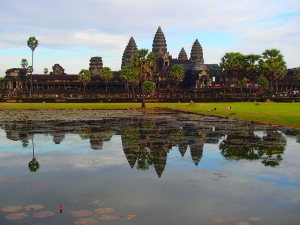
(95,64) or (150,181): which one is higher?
(95,64)

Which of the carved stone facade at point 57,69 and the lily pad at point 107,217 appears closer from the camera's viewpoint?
the lily pad at point 107,217

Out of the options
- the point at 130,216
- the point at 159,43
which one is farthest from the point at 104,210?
the point at 159,43

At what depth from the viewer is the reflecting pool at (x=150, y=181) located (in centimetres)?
861

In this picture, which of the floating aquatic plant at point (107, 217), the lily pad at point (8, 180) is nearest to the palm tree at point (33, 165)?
the lily pad at point (8, 180)

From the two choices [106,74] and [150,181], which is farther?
[106,74]

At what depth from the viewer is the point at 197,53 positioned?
165125 mm

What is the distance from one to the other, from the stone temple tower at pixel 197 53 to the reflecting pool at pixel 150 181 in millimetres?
145943

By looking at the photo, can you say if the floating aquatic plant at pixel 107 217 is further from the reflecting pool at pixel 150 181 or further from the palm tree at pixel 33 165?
the palm tree at pixel 33 165

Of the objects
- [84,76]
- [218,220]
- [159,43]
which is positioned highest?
[159,43]

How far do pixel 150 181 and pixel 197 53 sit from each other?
15717 centimetres

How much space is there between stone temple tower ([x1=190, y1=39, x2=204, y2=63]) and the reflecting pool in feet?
479

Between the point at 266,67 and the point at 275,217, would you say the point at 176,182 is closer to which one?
the point at 275,217

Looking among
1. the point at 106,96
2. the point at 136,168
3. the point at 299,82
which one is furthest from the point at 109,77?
the point at 136,168

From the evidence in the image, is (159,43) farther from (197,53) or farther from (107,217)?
(107,217)
